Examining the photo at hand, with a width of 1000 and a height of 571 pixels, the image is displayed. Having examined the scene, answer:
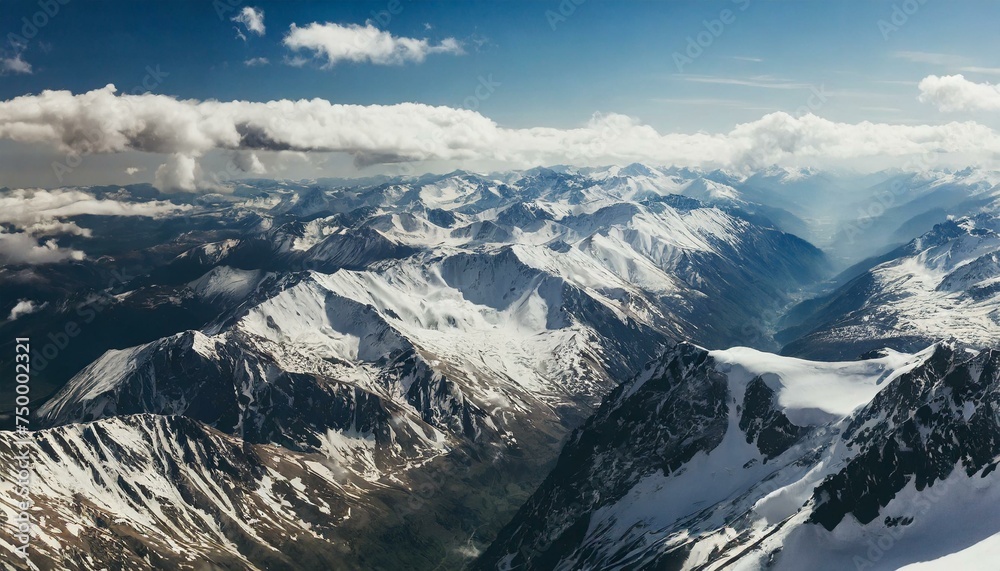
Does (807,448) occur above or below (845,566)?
above

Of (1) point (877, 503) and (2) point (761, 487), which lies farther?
(2) point (761, 487)

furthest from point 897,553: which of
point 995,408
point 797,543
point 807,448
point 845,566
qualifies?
point 807,448

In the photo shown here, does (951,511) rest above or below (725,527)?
above

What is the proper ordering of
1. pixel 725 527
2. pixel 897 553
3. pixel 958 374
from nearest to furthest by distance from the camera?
pixel 897 553
pixel 958 374
pixel 725 527

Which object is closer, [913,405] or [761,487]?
[913,405]

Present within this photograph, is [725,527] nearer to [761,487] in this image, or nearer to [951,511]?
[761,487]

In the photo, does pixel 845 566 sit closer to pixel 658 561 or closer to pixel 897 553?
pixel 897 553

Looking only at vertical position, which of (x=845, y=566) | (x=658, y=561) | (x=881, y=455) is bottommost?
(x=658, y=561)

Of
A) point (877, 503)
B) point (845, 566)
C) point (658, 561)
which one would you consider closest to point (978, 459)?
point (877, 503)

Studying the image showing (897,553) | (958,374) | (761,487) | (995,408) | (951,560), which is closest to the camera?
(951,560)
